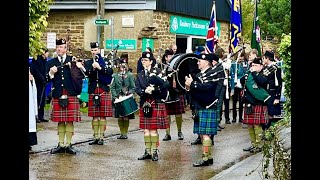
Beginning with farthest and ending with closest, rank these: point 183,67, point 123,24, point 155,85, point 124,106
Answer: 1. point 123,24
2. point 124,106
3. point 183,67
4. point 155,85

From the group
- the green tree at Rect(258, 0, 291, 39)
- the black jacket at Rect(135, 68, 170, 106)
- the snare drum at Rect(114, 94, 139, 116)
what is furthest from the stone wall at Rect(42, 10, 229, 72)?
the green tree at Rect(258, 0, 291, 39)

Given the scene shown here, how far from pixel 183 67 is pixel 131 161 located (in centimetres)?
178

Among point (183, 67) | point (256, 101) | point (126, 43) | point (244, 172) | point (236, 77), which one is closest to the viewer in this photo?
point (244, 172)

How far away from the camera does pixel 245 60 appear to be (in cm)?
1580

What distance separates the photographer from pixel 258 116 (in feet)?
34.2

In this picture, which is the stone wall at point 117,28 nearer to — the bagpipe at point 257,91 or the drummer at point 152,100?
the bagpipe at point 257,91

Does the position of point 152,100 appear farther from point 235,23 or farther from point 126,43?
point 126,43

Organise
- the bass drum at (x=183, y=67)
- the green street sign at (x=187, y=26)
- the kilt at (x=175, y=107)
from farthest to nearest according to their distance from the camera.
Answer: the green street sign at (x=187, y=26), the kilt at (x=175, y=107), the bass drum at (x=183, y=67)

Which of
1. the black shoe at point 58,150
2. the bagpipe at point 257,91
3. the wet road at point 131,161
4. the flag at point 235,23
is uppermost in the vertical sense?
the flag at point 235,23

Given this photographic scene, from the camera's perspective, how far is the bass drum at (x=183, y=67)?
997cm

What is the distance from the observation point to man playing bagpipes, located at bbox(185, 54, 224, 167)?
28.9 feet

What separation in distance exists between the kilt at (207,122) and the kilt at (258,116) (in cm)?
168

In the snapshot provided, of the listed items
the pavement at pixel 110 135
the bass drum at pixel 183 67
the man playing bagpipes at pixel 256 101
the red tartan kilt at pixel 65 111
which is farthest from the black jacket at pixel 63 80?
the man playing bagpipes at pixel 256 101

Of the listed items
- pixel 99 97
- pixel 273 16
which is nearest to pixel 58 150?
pixel 99 97
